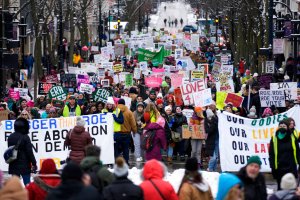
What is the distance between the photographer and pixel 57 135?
22.9m

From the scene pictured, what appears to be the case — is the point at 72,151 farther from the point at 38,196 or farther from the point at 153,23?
the point at 153,23

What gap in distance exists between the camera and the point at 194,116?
83.3 ft

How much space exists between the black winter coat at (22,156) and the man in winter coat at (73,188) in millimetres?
7019

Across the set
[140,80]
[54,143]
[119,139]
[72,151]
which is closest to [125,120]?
[119,139]

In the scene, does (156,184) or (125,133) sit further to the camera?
(125,133)

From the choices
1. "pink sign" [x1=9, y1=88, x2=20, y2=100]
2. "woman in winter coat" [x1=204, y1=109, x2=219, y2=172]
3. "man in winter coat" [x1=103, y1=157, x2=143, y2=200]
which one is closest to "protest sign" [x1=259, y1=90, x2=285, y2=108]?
"woman in winter coat" [x1=204, y1=109, x2=219, y2=172]

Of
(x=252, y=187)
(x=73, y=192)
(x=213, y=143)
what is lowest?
(x=213, y=143)

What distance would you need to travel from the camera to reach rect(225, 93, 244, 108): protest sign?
27.4 m

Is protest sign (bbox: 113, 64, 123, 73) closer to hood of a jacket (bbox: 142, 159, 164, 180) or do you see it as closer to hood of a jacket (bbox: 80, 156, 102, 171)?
hood of a jacket (bbox: 80, 156, 102, 171)

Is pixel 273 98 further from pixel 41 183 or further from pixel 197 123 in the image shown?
pixel 41 183

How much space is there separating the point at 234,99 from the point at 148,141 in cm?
460

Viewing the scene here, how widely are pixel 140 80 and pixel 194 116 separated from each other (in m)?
17.3

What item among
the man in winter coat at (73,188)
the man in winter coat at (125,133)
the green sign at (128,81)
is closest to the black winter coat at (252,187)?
the man in winter coat at (73,188)

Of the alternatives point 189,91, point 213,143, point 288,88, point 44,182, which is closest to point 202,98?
point 189,91
